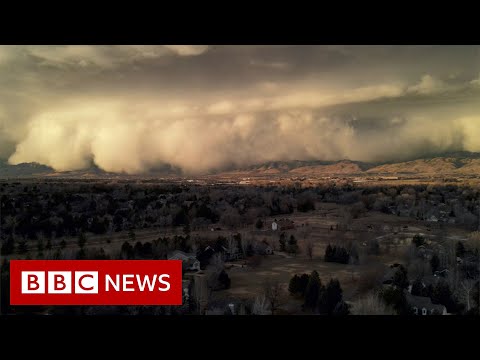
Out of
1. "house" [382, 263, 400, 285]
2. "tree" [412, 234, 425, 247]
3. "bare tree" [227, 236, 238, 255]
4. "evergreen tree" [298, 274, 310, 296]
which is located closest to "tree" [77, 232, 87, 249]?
"bare tree" [227, 236, 238, 255]

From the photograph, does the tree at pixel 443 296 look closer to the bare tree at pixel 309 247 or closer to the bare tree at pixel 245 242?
the bare tree at pixel 309 247

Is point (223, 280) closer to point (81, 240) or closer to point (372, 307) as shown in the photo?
point (372, 307)

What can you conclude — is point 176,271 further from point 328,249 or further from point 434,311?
point 328,249

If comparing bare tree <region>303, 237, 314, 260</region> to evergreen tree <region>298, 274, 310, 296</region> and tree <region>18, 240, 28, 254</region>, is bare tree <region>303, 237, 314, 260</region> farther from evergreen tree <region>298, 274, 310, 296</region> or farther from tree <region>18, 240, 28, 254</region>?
tree <region>18, 240, 28, 254</region>

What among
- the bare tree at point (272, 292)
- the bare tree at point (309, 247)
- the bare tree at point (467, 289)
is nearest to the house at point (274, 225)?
the bare tree at point (309, 247)

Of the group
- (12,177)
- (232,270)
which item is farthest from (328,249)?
(12,177)

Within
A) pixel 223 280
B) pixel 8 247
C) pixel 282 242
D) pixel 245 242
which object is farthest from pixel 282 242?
pixel 8 247
